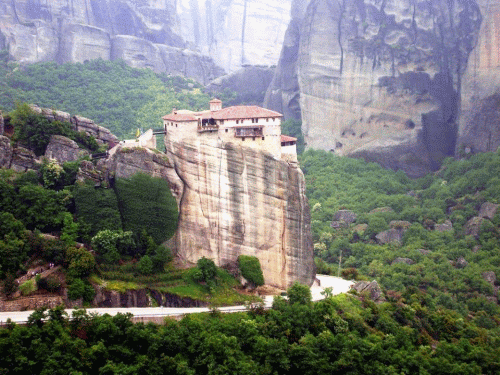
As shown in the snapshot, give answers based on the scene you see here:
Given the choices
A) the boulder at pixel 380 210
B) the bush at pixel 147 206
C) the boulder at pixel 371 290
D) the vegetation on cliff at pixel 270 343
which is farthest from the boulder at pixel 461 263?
the bush at pixel 147 206

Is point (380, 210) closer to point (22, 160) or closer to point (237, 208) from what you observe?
point (237, 208)

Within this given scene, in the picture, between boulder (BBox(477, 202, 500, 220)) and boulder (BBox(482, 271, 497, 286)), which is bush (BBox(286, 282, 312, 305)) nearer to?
boulder (BBox(482, 271, 497, 286))

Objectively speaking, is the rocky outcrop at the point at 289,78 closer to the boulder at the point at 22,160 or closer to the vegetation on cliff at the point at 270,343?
the vegetation on cliff at the point at 270,343

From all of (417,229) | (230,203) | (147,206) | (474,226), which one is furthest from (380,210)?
(147,206)

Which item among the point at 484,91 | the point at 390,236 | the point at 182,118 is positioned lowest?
the point at 390,236

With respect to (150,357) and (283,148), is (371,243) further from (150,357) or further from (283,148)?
(150,357)

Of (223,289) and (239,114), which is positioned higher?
(239,114)
